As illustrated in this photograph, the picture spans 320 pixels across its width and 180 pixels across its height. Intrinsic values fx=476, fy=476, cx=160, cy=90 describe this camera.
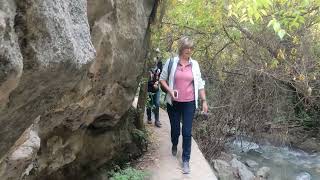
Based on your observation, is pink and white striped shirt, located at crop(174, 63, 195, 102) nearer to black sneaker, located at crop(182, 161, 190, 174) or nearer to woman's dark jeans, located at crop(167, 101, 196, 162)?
woman's dark jeans, located at crop(167, 101, 196, 162)

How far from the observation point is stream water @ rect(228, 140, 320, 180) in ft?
40.9

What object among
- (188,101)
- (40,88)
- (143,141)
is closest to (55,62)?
(40,88)

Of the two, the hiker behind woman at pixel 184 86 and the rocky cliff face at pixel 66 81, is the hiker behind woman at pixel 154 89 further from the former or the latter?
the hiker behind woman at pixel 184 86

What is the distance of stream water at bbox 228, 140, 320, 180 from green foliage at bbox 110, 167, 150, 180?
6.07 m

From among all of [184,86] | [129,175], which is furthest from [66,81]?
[129,175]

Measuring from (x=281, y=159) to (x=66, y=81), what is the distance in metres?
11.7

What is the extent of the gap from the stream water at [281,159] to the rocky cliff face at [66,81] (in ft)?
19.2

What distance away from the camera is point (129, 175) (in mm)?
6848

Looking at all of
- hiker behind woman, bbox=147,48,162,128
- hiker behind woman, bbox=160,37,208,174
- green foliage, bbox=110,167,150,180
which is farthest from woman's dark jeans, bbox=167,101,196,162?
hiker behind woman, bbox=147,48,162,128

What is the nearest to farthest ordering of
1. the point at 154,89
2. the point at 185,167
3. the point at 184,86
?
the point at 184,86
the point at 185,167
the point at 154,89

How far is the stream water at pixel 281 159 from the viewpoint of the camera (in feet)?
40.9

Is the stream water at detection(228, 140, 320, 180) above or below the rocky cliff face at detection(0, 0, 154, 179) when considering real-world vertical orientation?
below

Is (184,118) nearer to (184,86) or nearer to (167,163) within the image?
(184,86)

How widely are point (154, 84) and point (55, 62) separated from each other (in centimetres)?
696
